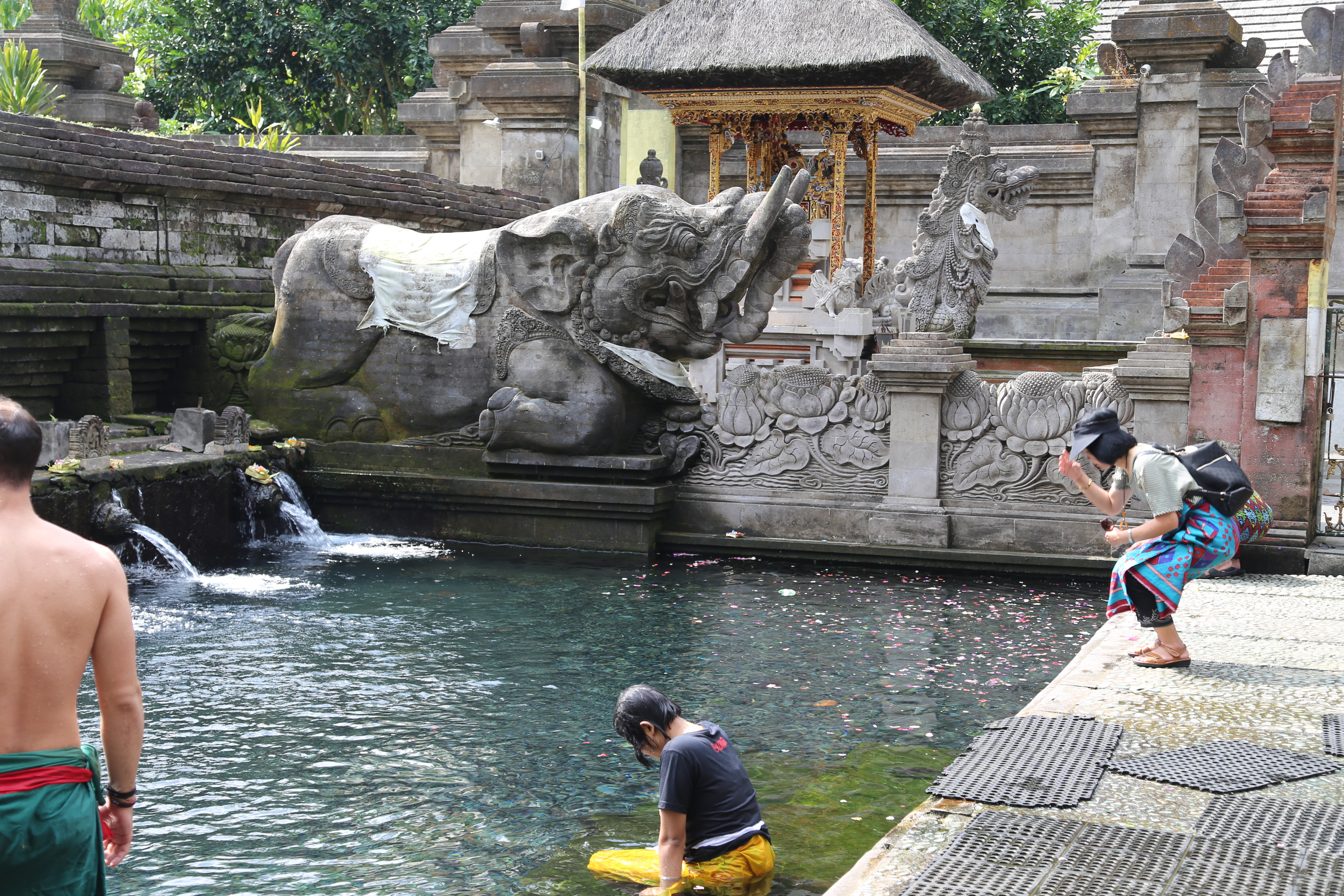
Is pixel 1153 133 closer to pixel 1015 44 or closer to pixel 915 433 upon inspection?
pixel 1015 44

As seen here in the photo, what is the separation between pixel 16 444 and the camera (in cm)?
329

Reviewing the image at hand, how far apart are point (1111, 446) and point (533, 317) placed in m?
6.20

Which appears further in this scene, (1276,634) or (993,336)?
(993,336)

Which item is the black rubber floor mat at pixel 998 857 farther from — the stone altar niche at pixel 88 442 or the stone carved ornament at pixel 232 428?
the stone carved ornament at pixel 232 428

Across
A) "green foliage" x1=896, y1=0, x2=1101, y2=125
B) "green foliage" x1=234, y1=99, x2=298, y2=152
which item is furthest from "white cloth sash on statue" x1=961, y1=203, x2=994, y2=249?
"green foliage" x1=896, y1=0, x2=1101, y2=125

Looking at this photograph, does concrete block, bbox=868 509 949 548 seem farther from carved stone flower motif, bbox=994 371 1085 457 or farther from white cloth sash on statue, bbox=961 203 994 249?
white cloth sash on statue, bbox=961 203 994 249

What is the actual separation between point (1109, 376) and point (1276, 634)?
3594mm

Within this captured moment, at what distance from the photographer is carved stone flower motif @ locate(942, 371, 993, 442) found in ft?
35.1

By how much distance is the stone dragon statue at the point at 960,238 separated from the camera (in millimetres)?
11539

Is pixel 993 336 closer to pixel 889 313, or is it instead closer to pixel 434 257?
pixel 889 313

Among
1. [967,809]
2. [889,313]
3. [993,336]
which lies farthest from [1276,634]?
[993,336]

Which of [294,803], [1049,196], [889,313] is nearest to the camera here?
[294,803]

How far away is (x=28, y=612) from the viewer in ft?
10.6

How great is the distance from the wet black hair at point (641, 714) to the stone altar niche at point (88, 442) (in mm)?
6275
